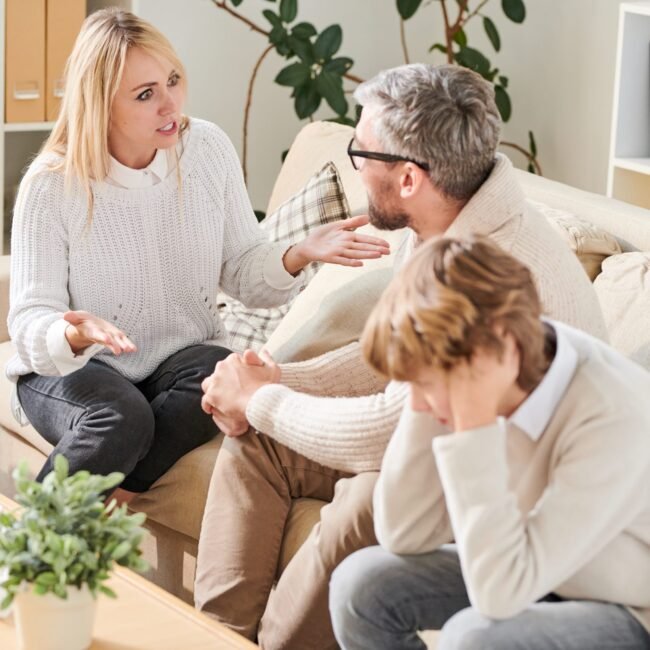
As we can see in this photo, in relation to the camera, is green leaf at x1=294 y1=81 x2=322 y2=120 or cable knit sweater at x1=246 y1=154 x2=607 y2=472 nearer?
cable knit sweater at x1=246 y1=154 x2=607 y2=472

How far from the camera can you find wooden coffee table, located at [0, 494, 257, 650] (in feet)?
5.16

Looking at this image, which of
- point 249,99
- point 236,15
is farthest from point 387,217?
point 249,99

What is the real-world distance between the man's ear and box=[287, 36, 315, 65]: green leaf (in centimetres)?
187

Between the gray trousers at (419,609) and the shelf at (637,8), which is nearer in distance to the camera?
the gray trousers at (419,609)

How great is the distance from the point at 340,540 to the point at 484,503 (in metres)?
0.47

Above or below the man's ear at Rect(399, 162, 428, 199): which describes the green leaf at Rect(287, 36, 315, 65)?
above

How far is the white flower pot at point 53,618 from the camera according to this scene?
4.89ft

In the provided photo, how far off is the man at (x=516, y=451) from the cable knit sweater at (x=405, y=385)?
0.30 meters

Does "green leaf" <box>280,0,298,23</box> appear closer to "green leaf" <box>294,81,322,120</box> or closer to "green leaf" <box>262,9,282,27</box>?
"green leaf" <box>262,9,282,27</box>

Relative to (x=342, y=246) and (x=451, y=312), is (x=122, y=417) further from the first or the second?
(x=451, y=312)

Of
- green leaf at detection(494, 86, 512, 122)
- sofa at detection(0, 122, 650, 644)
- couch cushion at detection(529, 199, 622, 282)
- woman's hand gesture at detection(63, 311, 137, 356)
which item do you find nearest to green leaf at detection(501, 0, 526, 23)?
green leaf at detection(494, 86, 512, 122)

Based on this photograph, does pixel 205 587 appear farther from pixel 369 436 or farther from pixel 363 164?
pixel 363 164

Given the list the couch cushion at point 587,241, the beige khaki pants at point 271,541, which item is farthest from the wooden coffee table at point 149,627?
the couch cushion at point 587,241

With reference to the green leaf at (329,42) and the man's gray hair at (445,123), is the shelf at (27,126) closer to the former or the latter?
the green leaf at (329,42)
